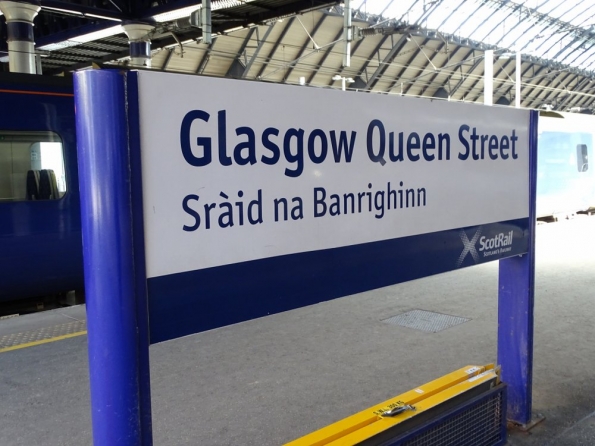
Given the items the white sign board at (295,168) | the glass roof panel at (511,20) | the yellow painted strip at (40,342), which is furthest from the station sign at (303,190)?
the glass roof panel at (511,20)

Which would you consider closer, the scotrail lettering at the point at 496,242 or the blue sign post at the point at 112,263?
the blue sign post at the point at 112,263

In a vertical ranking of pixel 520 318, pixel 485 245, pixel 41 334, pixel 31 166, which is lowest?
pixel 41 334

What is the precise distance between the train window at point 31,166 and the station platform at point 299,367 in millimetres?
1263

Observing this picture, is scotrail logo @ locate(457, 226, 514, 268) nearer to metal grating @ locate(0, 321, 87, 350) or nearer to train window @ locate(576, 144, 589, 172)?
metal grating @ locate(0, 321, 87, 350)

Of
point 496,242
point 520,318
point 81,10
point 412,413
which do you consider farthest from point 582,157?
point 412,413

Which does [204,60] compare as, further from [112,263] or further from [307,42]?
[112,263]

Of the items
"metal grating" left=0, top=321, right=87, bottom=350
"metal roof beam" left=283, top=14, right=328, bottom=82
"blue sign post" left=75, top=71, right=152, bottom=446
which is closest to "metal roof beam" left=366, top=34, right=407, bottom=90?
"metal roof beam" left=283, top=14, right=328, bottom=82

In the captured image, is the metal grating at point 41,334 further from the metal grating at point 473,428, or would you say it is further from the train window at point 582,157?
the train window at point 582,157

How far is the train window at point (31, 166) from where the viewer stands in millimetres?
6137

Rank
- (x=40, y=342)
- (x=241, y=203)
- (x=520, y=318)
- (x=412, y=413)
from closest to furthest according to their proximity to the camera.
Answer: (x=241, y=203) → (x=412, y=413) → (x=520, y=318) → (x=40, y=342)

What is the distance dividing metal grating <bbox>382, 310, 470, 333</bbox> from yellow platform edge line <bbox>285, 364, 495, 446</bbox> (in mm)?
2244

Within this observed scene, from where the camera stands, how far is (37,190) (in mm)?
6312

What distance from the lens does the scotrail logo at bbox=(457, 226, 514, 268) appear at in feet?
10.3

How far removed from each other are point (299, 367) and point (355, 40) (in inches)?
817
